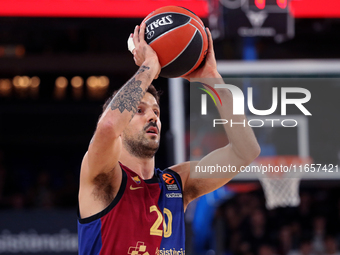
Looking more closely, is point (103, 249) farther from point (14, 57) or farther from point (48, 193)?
point (14, 57)

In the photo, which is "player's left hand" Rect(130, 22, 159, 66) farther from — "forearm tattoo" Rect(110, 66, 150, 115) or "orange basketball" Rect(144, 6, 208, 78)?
"forearm tattoo" Rect(110, 66, 150, 115)

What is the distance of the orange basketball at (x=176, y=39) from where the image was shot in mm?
2791

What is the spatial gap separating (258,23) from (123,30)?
15.6 ft

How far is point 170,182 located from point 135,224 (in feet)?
1.63

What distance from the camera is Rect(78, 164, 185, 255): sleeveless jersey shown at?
2604 millimetres

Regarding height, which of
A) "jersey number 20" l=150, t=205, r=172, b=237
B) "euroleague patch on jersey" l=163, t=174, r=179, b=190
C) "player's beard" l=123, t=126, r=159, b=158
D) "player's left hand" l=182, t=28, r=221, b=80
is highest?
"player's left hand" l=182, t=28, r=221, b=80

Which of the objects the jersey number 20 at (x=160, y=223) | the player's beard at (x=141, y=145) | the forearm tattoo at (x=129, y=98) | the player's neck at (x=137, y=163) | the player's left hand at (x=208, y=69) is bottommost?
the jersey number 20 at (x=160, y=223)

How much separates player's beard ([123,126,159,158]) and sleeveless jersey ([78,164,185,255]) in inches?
5.5

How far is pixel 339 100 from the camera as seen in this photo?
7.27 m

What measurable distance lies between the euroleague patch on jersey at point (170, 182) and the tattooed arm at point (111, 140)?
1.34 feet

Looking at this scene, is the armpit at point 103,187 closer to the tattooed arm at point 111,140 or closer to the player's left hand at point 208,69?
the tattooed arm at point 111,140

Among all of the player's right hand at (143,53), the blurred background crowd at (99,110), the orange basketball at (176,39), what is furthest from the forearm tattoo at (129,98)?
the blurred background crowd at (99,110)

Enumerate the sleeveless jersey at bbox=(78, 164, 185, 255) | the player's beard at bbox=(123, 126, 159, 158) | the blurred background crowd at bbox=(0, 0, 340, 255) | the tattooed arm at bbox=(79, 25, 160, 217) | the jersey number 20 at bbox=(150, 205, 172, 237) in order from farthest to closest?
1. the blurred background crowd at bbox=(0, 0, 340, 255)
2. the player's beard at bbox=(123, 126, 159, 158)
3. the jersey number 20 at bbox=(150, 205, 172, 237)
4. the sleeveless jersey at bbox=(78, 164, 185, 255)
5. the tattooed arm at bbox=(79, 25, 160, 217)

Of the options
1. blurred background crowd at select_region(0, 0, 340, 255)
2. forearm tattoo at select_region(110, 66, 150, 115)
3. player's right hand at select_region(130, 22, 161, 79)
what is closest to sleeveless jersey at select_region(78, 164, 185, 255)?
forearm tattoo at select_region(110, 66, 150, 115)
